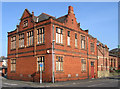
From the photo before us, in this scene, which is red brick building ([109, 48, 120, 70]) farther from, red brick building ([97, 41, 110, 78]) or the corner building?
the corner building

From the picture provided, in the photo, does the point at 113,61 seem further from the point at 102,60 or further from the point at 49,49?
the point at 49,49

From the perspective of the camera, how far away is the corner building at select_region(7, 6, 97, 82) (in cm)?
2600

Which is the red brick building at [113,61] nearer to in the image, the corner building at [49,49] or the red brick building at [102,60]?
the red brick building at [102,60]

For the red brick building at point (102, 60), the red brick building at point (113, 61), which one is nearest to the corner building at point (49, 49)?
the red brick building at point (102, 60)

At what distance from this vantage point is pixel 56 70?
25641mm

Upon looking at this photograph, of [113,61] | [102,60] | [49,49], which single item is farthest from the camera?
[113,61]

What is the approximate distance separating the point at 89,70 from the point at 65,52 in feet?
31.4

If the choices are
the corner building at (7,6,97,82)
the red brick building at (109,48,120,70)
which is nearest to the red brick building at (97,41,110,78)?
the corner building at (7,6,97,82)

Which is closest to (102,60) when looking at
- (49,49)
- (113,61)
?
(113,61)

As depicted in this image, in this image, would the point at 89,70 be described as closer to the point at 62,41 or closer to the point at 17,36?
the point at 62,41

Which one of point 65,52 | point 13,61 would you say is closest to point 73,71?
point 65,52

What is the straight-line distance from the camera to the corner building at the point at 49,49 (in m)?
26.0

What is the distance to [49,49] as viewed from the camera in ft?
84.2

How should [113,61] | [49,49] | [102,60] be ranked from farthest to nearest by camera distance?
1. [113,61]
2. [102,60]
3. [49,49]
